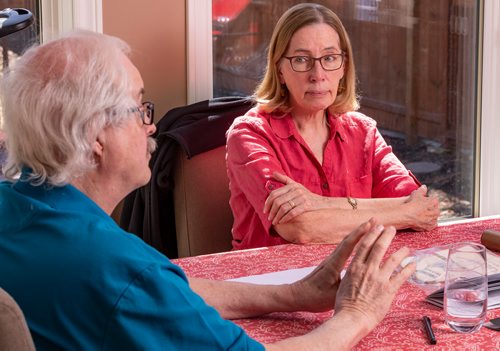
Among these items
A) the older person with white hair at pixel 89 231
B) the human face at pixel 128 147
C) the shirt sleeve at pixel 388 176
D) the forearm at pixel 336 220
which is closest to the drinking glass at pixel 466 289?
the older person with white hair at pixel 89 231

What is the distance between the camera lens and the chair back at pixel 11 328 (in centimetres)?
104

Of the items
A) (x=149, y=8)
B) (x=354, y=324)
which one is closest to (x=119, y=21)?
(x=149, y=8)

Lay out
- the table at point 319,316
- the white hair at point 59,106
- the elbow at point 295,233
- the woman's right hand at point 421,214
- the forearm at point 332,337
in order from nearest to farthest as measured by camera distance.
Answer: the white hair at point 59,106 → the forearm at point 332,337 → the table at point 319,316 → the elbow at point 295,233 → the woman's right hand at point 421,214

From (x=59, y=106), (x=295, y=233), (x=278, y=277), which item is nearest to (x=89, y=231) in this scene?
(x=59, y=106)

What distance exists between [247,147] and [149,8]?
0.71 metres

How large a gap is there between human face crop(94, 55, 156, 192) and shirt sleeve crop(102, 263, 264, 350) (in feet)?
0.71

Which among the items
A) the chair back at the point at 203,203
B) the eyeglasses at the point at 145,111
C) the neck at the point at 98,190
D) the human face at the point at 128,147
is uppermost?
the eyeglasses at the point at 145,111

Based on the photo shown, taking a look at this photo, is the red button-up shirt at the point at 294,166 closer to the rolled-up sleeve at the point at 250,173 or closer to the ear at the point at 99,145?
the rolled-up sleeve at the point at 250,173

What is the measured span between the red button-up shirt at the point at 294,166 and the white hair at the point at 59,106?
1.10m

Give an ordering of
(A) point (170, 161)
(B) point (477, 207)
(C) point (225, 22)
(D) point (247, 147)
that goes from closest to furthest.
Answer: (D) point (247, 147)
(A) point (170, 161)
(C) point (225, 22)
(B) point (477, 207)

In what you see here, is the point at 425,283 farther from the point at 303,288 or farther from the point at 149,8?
the point at 149,8

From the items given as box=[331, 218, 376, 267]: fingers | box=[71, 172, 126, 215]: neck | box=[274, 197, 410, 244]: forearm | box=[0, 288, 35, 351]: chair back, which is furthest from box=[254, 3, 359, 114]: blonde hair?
box=[0, 288, 35, 351]: chair back

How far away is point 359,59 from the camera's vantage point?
3461mm

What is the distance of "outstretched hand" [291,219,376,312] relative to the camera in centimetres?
167
